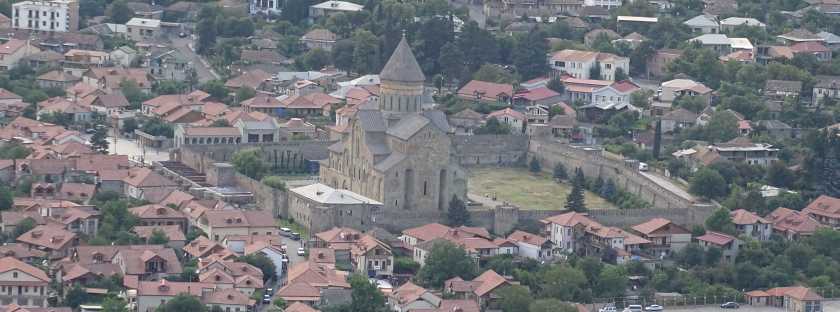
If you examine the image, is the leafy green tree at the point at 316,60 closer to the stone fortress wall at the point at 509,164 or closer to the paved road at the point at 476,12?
the paved road at the point at 476,12

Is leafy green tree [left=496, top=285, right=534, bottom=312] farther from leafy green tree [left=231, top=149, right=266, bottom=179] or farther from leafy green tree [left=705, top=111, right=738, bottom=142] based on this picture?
leafy green tree [left=705, top=111, right=738, bottom=142]

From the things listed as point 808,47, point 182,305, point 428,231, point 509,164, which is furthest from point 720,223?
point 808,47

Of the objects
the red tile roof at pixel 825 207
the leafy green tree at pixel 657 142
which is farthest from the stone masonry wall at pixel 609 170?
the red tile roof at pixel 825 207

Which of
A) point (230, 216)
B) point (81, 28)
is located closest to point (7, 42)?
point (81, 28)

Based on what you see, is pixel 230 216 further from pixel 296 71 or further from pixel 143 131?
pixel 296 71

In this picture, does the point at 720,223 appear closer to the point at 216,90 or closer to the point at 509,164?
the point at 509,164

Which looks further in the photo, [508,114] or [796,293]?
[508,114]
